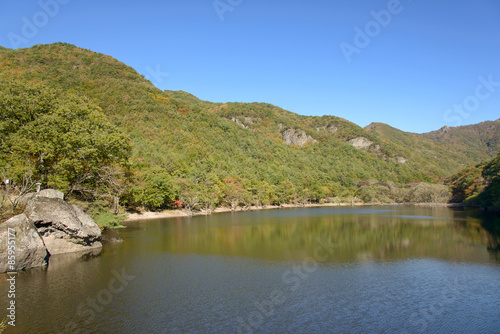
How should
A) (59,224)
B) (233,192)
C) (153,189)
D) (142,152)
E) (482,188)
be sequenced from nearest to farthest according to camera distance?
(59,224)
(153,189)
(142,152)
(482,188)
(233,192)

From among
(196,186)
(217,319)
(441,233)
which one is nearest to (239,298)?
(217,319)

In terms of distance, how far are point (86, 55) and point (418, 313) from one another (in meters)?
147

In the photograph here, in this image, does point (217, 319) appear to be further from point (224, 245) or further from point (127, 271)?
point (224, 245)

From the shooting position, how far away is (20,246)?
19.5 m

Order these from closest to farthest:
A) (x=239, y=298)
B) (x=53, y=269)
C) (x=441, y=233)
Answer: (x=239, y=298), (x=53, y=269), (x=441, y=233)

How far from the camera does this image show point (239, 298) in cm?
1609

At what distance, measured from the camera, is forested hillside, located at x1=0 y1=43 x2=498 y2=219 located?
29.9 m
